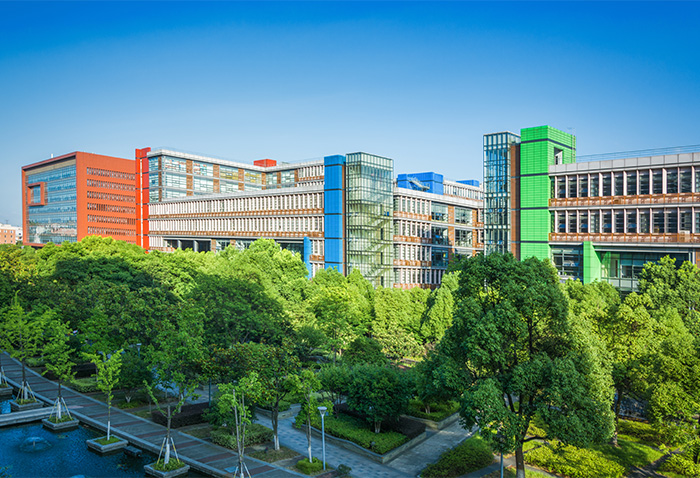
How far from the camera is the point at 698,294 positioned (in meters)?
44.0

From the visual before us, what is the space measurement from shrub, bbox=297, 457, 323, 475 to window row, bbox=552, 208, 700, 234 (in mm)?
41626

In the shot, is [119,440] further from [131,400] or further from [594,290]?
[594,290]

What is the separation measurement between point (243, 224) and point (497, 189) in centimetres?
4476

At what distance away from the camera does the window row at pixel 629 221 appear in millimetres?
52625

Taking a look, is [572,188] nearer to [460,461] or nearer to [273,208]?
[460,461]

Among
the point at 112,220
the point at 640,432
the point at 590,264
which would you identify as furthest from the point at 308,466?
the point at 112,220

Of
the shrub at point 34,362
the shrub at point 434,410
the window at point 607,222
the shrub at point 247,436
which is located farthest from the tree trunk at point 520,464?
the shrub at point 34,362

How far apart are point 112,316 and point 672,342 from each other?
3642cm

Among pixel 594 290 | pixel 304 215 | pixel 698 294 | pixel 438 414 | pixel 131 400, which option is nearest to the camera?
pixel 438 414

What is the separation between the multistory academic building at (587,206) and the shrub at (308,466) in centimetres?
3981

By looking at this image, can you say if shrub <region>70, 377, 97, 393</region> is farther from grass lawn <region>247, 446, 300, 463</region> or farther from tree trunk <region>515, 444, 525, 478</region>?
tree trunk <region>515, 444, 525, 478</region>

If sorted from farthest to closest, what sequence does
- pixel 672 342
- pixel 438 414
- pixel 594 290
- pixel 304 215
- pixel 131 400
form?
pixel 304 215 → pixel 594 290 → pixel 131 400 → pixel 438 414 → pixel 672 342

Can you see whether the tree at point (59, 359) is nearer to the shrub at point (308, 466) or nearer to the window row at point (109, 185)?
the shrub at point (308, 466)

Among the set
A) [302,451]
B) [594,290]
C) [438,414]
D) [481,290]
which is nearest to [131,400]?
[302,451]
